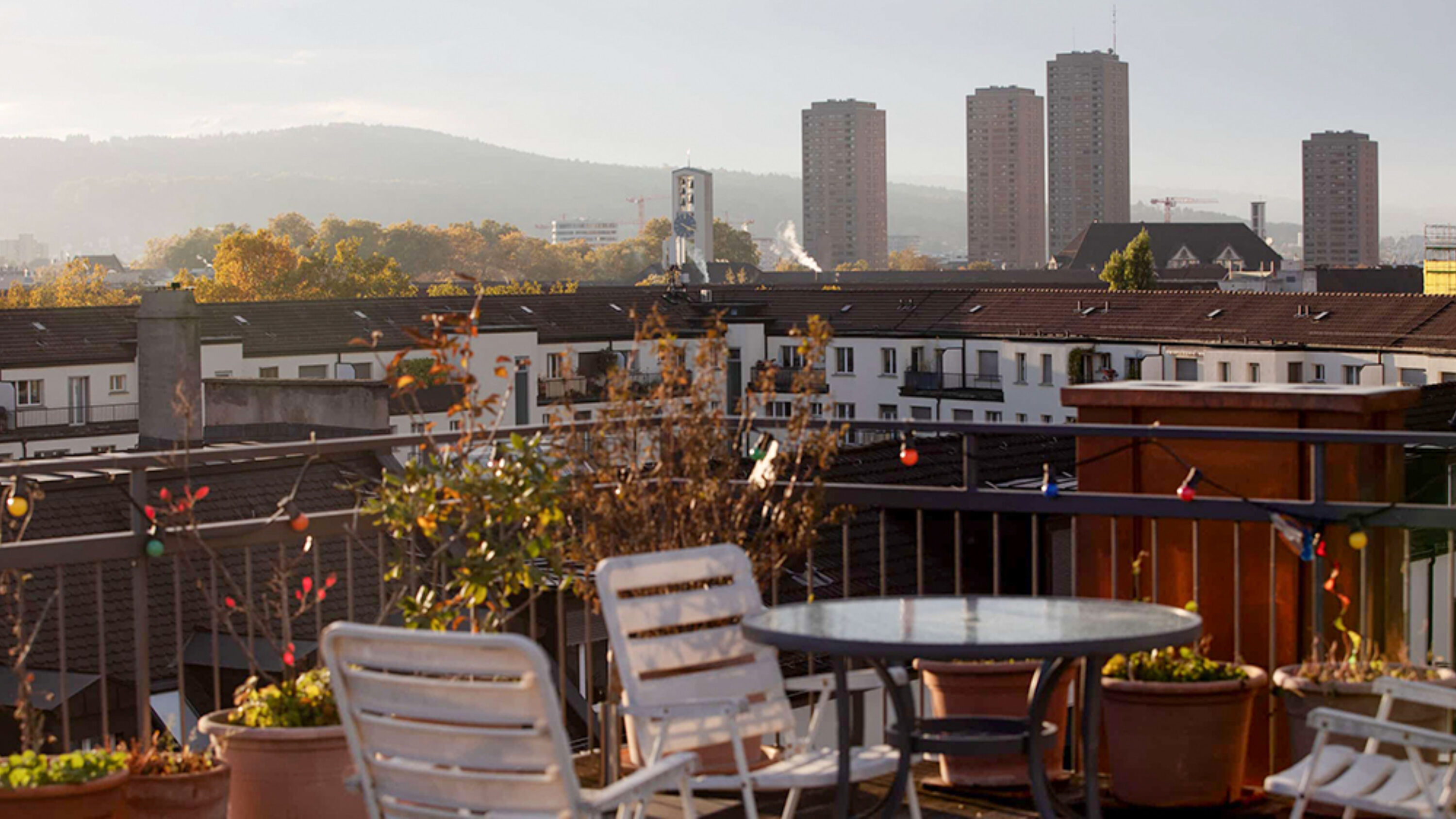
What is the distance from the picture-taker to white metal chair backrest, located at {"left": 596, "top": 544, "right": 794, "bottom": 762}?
4.69 metres

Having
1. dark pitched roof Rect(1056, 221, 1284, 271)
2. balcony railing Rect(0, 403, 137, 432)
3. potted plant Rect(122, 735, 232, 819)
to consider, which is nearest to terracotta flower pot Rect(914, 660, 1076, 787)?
potted plant Rect(122, 735, 232, 819)

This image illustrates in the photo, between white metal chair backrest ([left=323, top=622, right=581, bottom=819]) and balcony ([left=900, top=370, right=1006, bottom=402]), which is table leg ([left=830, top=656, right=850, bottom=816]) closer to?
Answer: white metal chair backrest ([left=323, top=622, right=581, bottom=819])

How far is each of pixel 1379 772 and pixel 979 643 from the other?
1.09 meters

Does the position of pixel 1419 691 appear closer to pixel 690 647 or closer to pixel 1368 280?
pixel 690 647

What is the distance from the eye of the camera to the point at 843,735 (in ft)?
15.1

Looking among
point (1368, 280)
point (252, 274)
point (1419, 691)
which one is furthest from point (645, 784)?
point (252, 274)

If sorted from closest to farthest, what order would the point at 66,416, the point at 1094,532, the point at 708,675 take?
1. the point at 708,675
2. the point at 1094,532
3. the point at 66,416

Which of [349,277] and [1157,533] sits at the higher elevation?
[349,277]

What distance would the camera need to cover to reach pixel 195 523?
545 centimetres

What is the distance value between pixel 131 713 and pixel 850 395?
5783 cm

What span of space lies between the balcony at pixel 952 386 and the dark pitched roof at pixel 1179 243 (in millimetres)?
90577

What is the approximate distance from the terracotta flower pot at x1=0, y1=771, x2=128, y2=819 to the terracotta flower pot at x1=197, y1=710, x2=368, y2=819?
1.43 feet

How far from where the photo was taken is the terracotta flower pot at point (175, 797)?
183 inches

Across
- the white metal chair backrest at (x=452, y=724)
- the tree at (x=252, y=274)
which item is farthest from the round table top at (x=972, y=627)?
the tree at (x=252, y=274)
